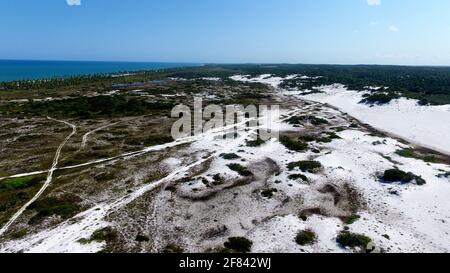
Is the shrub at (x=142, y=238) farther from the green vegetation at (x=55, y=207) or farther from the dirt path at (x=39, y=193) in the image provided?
the dirt path at (x=39, y=193)

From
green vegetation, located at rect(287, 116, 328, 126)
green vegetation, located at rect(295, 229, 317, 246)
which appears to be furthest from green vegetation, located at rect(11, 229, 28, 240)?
green vegetation, located at rect(287, 116, 328, 126)

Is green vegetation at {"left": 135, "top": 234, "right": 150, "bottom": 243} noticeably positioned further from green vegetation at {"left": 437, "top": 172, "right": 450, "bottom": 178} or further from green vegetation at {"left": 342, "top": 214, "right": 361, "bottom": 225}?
green vegetation at {"left": 437, "top": 172, "right": 450, "bottom": 178}

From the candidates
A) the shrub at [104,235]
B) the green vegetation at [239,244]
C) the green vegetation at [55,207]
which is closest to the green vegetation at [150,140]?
the green vegetation at [55,207]

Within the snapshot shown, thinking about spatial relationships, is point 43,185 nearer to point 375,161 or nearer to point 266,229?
point 266,229

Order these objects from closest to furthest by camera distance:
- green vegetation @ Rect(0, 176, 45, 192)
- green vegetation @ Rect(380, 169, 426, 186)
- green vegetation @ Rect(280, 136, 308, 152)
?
green vegetation @ Rect(0, 176, 45, 192) < green vegetation @ Rect(380, 169, 426, 186) < green vegetation @ Rect(280, 136, 308, 152)

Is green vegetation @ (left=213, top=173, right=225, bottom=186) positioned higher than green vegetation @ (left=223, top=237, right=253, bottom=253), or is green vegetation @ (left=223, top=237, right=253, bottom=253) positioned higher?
green vegetation @ (left=213, top=173, right=225, bottom=186)
